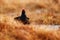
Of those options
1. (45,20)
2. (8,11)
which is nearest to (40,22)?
(45,20)

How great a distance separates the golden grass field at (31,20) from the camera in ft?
33.5

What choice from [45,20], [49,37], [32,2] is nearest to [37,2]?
[32,2]

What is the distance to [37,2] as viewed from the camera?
19594 millimetres

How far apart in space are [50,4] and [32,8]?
1.48 metres

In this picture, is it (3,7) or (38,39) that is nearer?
(38,39)

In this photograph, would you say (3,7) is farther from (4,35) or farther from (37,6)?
(4,35)

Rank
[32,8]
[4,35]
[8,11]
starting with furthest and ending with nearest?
[32,8] → [8,11] → [4,35]

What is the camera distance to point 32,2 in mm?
19703

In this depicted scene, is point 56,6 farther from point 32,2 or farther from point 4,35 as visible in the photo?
point 4,35

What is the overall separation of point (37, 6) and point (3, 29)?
8805mm

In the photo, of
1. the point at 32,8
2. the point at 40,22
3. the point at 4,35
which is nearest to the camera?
the point at 4,35

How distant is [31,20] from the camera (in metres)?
14.6

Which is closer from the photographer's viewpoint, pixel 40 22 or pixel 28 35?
pixel 28 35

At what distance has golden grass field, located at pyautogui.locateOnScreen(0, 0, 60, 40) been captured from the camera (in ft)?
33.5
